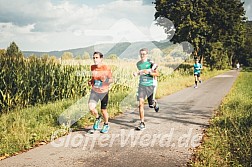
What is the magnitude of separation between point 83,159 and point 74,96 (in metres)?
7.47

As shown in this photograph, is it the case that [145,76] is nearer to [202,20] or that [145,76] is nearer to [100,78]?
[100,78]

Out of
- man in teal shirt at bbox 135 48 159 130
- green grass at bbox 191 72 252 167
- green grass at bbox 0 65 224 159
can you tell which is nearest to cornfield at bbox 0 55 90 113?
green grass at bbox 0 65 224 159

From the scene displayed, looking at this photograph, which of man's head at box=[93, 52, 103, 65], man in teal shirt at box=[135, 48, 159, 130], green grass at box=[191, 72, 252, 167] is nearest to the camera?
green grass at box=[191, 72, 252, 167]

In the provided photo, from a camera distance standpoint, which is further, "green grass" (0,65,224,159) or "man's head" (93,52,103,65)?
"man's head" (93,52,103,65)

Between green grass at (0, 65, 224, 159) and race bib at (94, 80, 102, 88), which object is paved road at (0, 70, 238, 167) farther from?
race bib at (94, 80, 102, 88)

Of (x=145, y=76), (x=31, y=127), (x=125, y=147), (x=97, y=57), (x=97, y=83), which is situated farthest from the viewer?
(x=145, y=76)

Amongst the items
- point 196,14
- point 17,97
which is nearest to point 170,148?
point 17,97

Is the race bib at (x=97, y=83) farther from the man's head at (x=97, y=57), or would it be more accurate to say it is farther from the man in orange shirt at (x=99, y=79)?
the man's head at (x=97, y=57)

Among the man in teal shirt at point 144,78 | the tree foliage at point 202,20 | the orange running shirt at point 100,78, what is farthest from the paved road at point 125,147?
the tree foliage at point 202,20

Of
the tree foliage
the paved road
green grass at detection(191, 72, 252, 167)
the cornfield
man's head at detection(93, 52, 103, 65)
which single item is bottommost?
the paved road

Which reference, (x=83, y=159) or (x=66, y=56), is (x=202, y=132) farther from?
(x=66, y=56)

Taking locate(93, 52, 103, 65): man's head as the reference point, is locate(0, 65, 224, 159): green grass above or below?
below

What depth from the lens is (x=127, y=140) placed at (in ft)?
19.4

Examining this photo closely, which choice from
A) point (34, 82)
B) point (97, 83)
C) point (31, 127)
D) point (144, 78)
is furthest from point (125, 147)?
point (34, 82)
